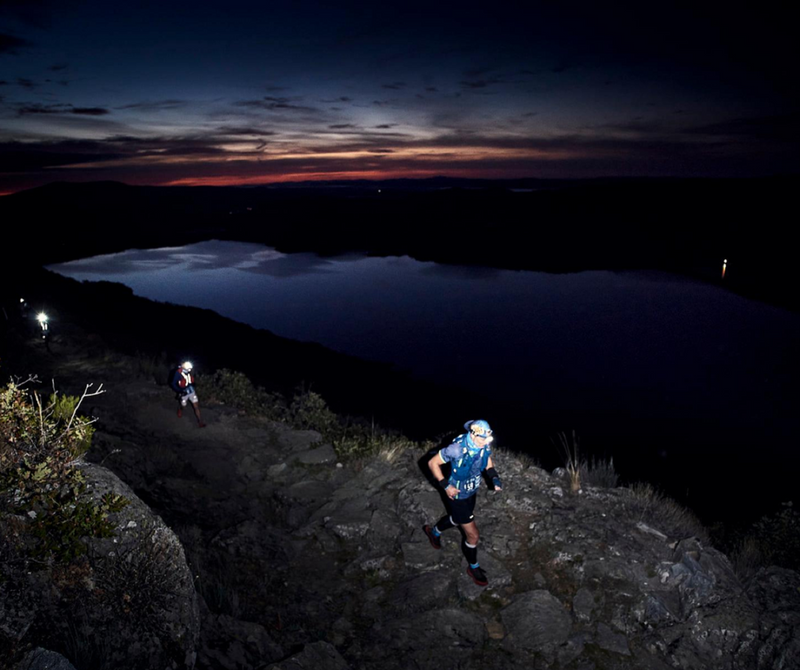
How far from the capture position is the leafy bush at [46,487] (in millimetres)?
3656

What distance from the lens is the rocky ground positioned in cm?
452

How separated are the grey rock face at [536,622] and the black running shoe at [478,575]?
0.35 m

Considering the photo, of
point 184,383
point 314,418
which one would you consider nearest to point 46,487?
point 184,383

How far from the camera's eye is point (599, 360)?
3566cm

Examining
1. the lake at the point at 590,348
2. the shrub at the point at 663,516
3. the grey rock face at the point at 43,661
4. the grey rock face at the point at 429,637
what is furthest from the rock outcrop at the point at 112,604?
the lake at the point at 590,348

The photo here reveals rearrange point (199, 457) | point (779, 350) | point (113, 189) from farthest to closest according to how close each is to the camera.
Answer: point (113, 189), point (779, 350), point (199, 457)

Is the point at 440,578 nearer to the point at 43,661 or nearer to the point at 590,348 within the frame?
the point at 43,661

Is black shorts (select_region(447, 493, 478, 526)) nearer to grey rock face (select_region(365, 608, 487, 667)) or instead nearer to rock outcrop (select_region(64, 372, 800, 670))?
rock outcrop (select_region(64, 372, 800, 670))

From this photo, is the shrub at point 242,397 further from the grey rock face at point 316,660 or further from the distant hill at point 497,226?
the distant hill at point 497,226

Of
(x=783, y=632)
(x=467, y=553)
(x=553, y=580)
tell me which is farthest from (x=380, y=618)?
(x=783, y=632)

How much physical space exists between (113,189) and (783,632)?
659 ft

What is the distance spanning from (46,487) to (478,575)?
437 cm

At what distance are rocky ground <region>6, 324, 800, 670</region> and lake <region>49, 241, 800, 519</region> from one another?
33.4ft

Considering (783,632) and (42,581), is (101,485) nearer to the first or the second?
(42,581)
